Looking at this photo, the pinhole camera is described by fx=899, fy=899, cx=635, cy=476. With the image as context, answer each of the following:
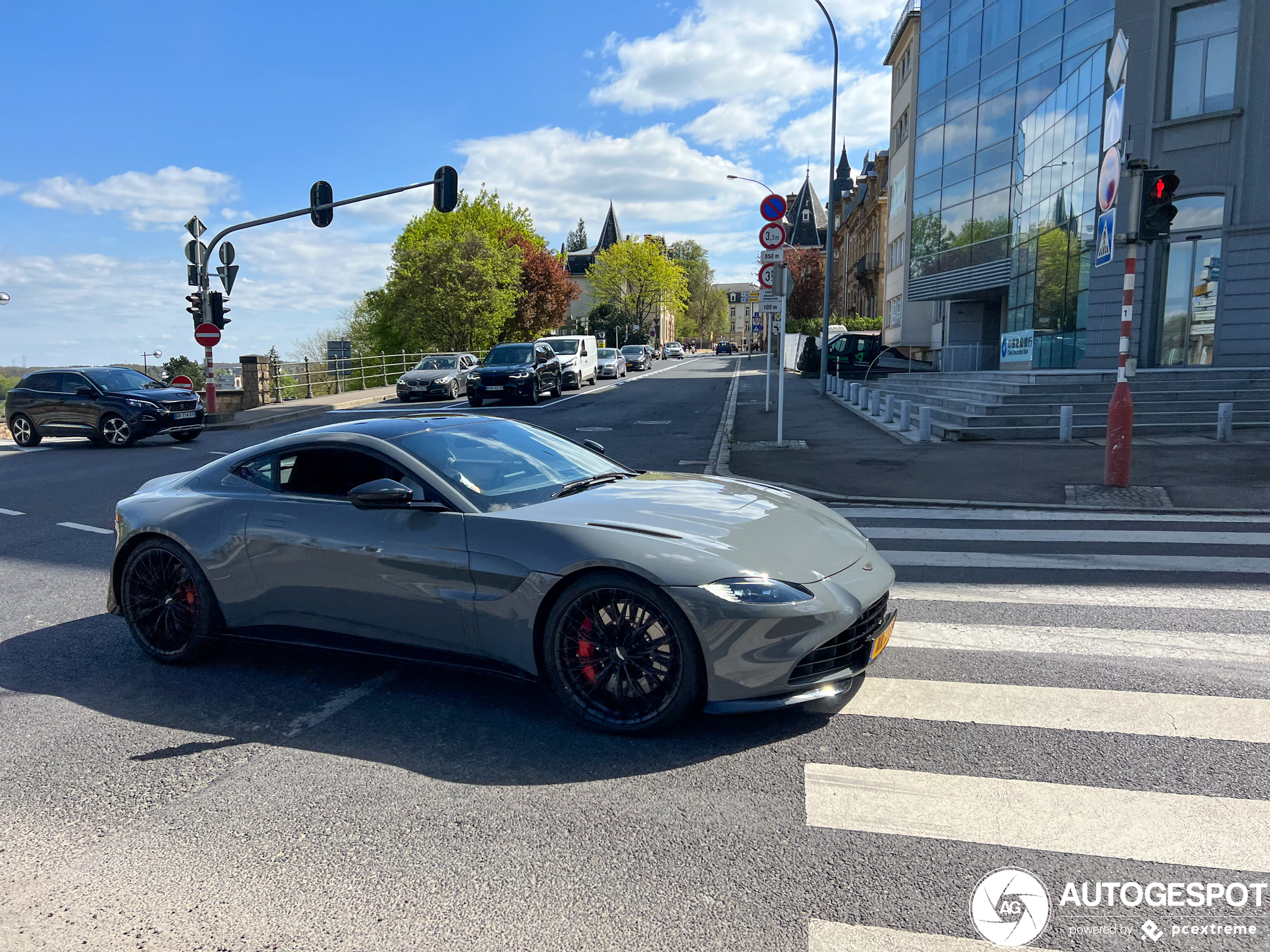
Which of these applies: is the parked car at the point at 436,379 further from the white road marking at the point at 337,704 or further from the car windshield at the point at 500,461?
the white road marking at the point at 337,704

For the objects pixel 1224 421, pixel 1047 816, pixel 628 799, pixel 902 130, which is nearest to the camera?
pixel 1047 816

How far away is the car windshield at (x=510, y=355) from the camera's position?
90.2ft

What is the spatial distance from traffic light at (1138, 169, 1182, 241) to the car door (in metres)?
8.75

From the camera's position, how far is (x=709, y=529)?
389 centimetres

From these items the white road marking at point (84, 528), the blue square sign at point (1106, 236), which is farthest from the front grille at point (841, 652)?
the white road marking at point (84, 528)

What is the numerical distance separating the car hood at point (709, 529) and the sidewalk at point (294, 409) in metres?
19.9

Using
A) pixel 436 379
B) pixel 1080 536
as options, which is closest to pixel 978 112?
pixel 436 379

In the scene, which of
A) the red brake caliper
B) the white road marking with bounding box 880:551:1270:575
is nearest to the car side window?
the red brake caliper

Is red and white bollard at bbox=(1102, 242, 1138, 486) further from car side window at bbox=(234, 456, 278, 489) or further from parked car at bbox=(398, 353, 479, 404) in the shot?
parked car at bbox=(398, 353, 479, 404)

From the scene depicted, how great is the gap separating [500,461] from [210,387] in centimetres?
2155

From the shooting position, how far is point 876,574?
400 cm

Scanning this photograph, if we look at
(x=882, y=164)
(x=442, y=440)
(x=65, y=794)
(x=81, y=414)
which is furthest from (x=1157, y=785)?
(x=882, y=164)

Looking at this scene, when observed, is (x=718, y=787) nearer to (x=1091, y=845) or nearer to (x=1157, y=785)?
(x=1091, y=845)

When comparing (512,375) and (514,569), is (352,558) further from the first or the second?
(512,375)
